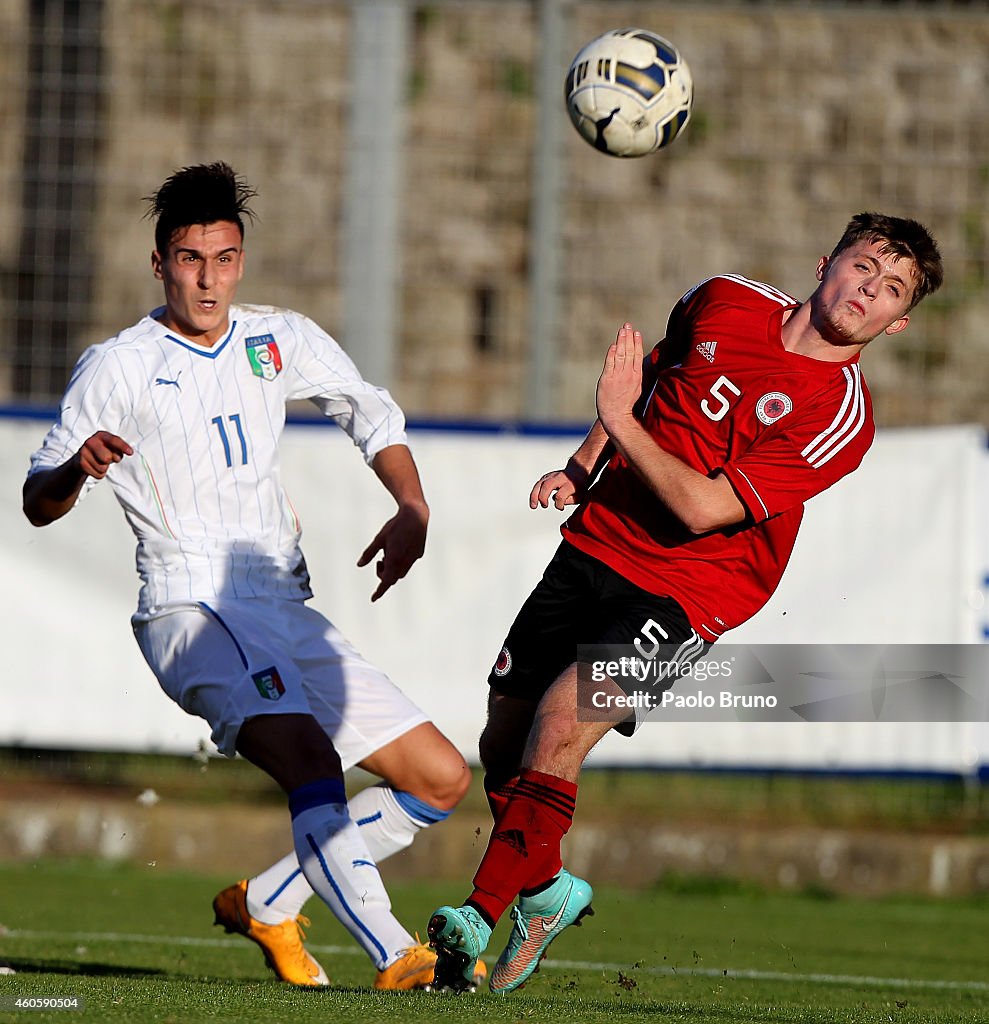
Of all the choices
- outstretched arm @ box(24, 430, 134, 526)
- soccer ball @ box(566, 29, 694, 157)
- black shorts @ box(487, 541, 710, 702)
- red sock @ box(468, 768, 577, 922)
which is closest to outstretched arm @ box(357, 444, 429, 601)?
black shorts @ box(487, 541, 710, 702)

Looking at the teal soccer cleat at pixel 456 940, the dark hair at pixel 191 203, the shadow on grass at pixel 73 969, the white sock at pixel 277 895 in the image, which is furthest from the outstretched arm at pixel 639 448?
the shadow on grass at pixel 73 969

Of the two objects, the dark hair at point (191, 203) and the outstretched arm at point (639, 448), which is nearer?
the outstretched arm at point (639, 448)

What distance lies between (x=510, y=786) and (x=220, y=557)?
43.2 inches

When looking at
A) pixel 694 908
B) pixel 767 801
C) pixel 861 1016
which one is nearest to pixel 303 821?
pixel 861 1016

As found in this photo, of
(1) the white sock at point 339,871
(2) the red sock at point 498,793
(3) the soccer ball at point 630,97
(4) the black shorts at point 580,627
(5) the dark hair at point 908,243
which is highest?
(3) the soccer ball at point 630,97

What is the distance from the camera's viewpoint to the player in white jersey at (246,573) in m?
5.26

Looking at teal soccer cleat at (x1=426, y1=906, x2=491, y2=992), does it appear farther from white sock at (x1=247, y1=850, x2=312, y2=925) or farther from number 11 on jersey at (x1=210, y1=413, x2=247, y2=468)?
number 11 on jersey at (x1=210, y1=413, x2=247, y2=468)

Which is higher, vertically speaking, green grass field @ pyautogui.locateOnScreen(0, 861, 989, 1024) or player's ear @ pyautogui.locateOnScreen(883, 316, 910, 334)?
player's ear @ pyautogui.locateOnScreen(883, 316, 910, 334)

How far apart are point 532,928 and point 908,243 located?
6.90 ft

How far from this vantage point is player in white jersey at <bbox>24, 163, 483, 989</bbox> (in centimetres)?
526

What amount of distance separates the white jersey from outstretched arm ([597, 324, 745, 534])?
1.26 meters

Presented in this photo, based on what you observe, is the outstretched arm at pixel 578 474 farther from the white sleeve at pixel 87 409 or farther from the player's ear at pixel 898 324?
the white sleeve at pixel 87 409

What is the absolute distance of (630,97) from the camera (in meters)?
5.93

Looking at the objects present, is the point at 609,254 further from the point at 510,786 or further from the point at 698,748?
the point at 510,786
